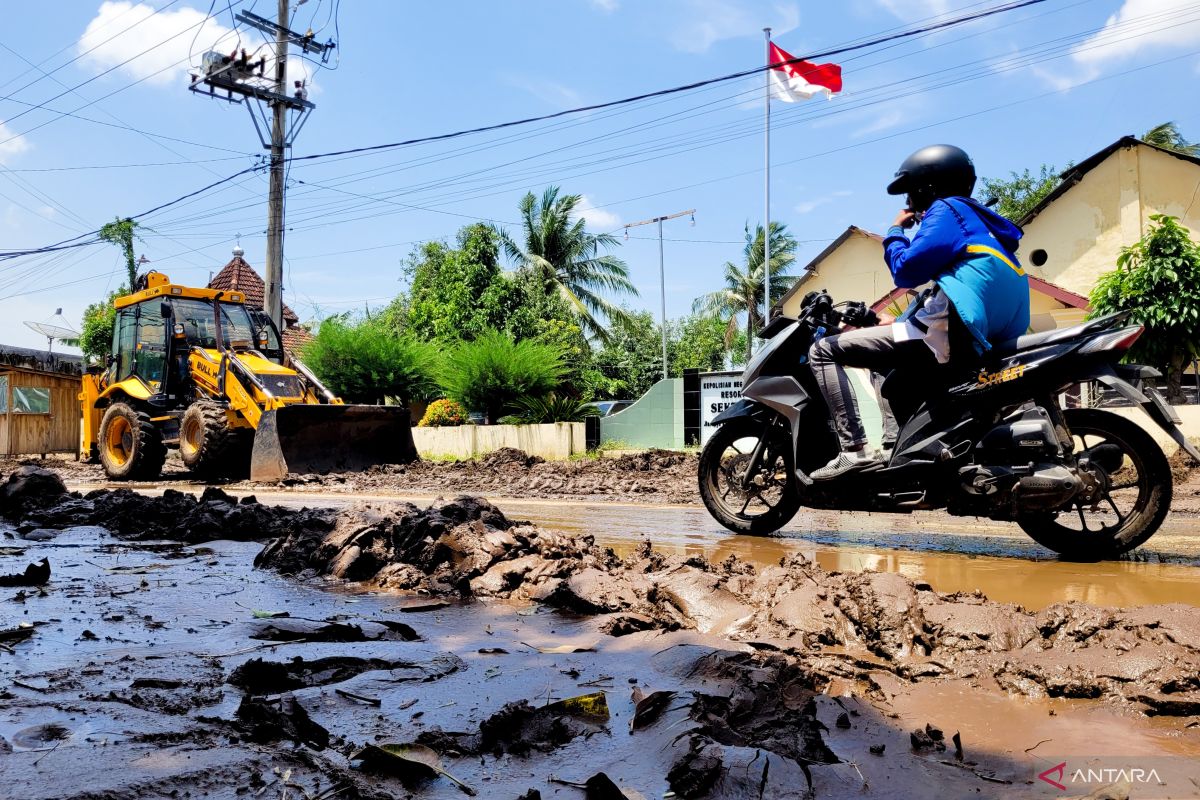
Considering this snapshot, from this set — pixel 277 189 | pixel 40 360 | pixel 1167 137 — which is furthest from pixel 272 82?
pixel 1167 137

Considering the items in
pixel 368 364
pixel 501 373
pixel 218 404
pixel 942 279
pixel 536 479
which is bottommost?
pixel 536 479

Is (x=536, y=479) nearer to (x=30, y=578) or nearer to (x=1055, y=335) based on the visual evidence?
(x=30, y=578)

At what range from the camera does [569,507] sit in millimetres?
8312

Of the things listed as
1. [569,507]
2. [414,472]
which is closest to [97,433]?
[414,472]

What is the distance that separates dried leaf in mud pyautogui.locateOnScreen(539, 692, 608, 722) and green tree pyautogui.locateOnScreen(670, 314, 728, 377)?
45.7m

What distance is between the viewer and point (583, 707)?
7.65 ft

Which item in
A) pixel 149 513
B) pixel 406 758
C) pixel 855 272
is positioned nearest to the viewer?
pixel 406 758

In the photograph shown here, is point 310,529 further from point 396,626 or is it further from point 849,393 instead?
point 849,393

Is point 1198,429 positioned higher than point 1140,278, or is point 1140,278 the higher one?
point 1140,278

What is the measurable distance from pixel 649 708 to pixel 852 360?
10.1ft

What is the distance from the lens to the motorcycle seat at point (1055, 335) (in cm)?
426

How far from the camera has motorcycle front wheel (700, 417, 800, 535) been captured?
18.3ft

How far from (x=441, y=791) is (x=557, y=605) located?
179cm

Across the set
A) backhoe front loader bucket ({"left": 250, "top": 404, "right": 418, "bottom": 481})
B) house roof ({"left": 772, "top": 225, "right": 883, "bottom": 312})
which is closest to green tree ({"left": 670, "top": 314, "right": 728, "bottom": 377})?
house roof ({"left": 772, "top": 225, "right": 883, "bottom": 312})
